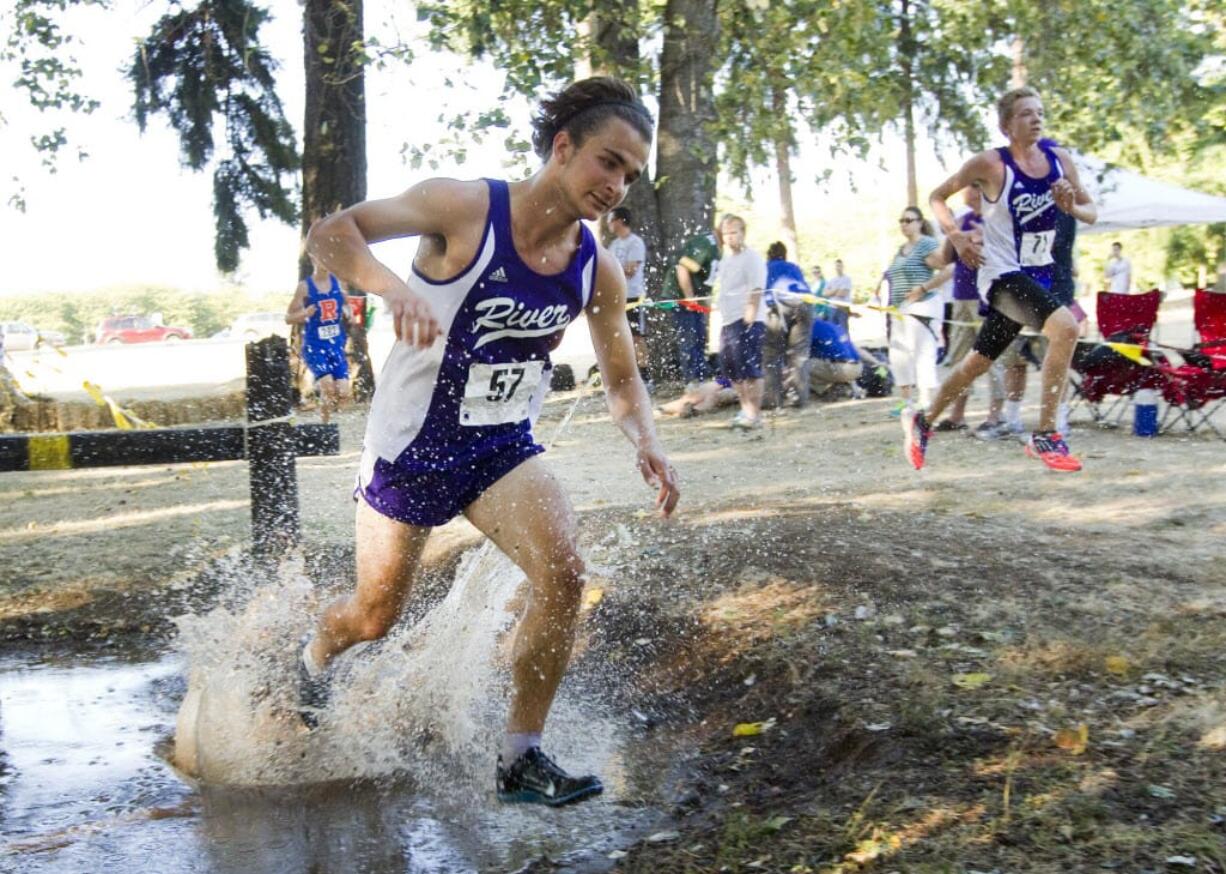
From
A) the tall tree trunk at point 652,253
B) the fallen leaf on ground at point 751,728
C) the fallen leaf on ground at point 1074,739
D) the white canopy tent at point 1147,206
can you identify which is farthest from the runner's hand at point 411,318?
the white canopy tent at point 1147,206

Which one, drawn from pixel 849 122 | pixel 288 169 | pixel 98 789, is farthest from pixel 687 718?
pixel 288 169

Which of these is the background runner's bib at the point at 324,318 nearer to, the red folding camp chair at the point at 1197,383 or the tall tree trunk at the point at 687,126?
the tall tree trunk at the point at 687,126

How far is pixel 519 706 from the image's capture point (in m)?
3.86

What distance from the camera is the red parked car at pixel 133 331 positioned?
2413 inches

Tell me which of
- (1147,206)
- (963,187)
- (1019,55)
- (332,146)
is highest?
(1019,55)

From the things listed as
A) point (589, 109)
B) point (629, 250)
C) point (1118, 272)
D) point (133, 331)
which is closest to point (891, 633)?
point (589, 109)

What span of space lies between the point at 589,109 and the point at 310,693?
2.10 m

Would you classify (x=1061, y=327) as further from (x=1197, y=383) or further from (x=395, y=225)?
(x=1197, y=383)

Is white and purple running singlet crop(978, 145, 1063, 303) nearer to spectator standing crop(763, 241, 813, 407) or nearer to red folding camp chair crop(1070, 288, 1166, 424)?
red folding camp chair crop(1070, 288, 1166, 424)

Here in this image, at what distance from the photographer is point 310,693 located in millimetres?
4371

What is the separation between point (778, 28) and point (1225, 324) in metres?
4.56

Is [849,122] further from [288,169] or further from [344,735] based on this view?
[344,735]

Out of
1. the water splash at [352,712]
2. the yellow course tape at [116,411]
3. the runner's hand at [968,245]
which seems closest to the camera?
the water splash at [352,712]

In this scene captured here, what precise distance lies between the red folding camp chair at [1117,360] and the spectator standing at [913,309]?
1.16 metres
